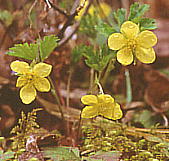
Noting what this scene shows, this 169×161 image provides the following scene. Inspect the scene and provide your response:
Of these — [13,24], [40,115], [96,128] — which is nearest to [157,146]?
[96,128]

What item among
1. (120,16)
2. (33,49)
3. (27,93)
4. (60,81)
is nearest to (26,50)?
(33,49)

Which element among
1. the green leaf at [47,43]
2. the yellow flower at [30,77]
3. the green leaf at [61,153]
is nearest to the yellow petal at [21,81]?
the yellow flower at [30,77]

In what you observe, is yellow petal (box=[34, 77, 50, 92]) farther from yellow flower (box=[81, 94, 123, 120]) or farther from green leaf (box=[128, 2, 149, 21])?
green leaf (box=[128, 2, 149, 21])

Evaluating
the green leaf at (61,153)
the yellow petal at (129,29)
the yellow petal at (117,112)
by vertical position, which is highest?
the yellow petal at (129,29)

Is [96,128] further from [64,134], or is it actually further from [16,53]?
[16,53]

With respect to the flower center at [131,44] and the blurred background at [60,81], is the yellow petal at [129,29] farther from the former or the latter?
the blurred background at [60,81]

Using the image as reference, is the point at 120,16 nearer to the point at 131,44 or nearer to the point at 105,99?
the point at 131,44
